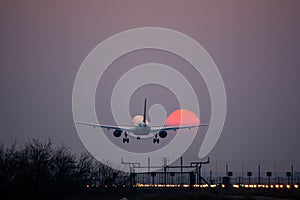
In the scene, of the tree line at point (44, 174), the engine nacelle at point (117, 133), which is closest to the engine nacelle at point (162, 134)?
the engine nacelle at point (117, 133)

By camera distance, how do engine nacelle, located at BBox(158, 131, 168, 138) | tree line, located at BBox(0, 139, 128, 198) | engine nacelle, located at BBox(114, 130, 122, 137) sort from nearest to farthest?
tree line, located at BBox(0, 139, 128, 198) < engine nacelle, located at BBox(158, 131, 168, 138) < engine nacelle, located at BBox(114, 130, 122, 137)

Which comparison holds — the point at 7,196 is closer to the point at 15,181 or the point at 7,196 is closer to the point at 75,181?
the point at 15,181

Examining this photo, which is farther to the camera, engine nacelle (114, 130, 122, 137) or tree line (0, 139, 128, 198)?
engine nacelle (114, 130, 122, 137)

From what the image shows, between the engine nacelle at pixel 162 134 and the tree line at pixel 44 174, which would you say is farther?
the engine nacelle at pixel 162 134

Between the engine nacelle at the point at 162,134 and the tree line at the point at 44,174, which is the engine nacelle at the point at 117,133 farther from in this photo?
the tree line at the point at 44,174

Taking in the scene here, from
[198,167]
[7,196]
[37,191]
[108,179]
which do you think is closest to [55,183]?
[37,191]

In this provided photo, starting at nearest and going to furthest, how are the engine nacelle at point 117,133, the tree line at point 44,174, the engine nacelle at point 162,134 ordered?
the tree line at point 44,174
the engine nacelle at point 162,134
the engine nacelle at point 117,133

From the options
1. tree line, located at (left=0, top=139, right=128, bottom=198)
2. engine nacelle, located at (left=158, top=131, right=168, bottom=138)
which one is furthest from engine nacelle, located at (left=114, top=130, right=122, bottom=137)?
tree line, located at (left=0, top=139, right=128, bottom=198)

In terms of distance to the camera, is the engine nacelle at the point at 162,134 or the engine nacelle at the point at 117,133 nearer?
the engine nacelle at the point at 162,134

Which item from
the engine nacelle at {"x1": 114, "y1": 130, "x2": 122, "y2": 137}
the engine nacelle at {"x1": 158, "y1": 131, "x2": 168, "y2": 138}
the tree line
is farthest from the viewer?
the engine nacelle at {"x1": 114, "y1": 130, "x2": 122, "y2": 137}

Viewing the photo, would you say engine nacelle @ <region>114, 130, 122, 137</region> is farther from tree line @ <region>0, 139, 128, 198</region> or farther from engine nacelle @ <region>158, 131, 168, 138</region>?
tree line @ <region>0, 139, 128, 198</region>

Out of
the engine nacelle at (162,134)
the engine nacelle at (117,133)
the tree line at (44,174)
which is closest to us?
the tree line at (44,174)

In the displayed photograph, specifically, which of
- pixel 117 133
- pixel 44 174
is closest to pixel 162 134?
pixel 117 133

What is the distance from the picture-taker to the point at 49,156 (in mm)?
67688
